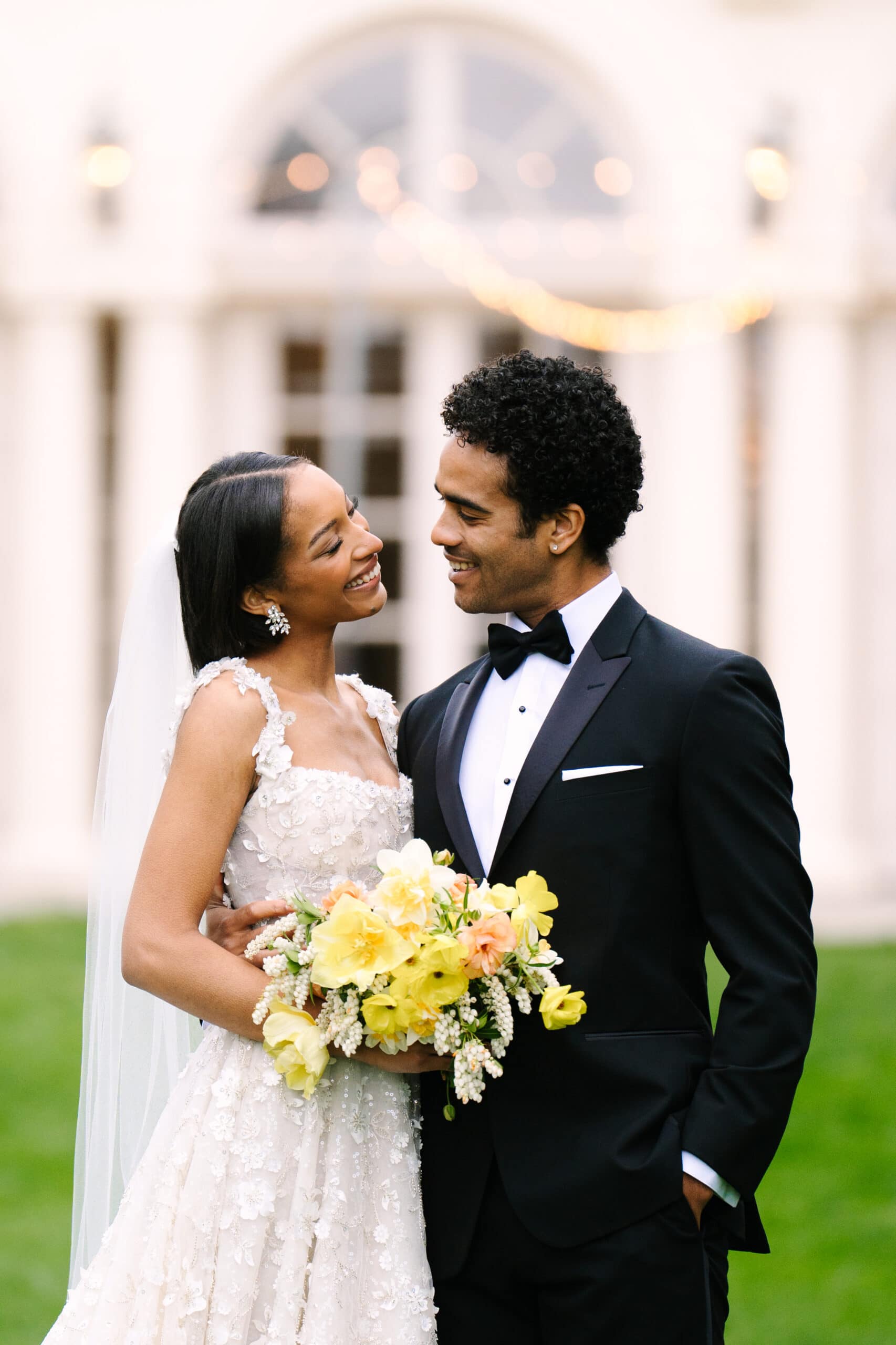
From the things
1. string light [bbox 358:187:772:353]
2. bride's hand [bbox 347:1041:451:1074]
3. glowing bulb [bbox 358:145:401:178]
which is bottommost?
bride's hand [bbox 347:1041:451:1074]

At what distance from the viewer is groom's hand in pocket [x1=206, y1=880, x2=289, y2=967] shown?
2838 millimetres

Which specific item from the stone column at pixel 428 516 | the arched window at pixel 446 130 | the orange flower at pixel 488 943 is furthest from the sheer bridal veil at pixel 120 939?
the arched window at pixel 446 130

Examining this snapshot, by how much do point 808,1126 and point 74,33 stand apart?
7.11 m

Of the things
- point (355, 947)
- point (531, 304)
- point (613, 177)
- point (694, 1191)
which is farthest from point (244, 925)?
point (613, 177)

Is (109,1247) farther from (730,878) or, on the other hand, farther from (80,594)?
(80,594)

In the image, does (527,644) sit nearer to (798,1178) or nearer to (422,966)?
(422,966)

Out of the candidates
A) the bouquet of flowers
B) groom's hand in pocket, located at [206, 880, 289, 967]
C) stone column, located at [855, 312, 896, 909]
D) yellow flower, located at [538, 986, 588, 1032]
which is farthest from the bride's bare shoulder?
stone column, located at [855, 312, 896, 909]

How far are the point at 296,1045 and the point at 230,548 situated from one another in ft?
3.16

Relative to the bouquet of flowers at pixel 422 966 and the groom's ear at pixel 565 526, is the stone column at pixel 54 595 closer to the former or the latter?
the groom's ear at pixel 565 526

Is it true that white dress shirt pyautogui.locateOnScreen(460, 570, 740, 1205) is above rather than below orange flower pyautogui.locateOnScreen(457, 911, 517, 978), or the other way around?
above

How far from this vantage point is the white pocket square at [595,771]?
9.03 feet

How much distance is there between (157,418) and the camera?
358 inches

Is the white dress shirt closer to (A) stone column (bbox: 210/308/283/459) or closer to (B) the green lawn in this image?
(B) the green lawn

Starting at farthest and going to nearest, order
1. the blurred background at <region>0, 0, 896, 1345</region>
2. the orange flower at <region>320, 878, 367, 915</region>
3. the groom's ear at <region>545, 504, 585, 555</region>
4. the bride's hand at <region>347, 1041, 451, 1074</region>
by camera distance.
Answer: the blurred background at <region>0, 0, 896, 1345</region>, the groom's ear at <region>545, 504, 585, 555</region>, the bride's hand at <region>347, 1041, 451, 1074</region>, the orange flower at <region>320, 878, 367, 915</region>
